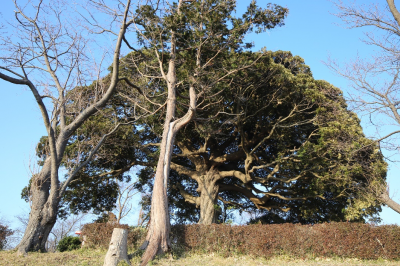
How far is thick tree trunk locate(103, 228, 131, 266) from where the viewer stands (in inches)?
255

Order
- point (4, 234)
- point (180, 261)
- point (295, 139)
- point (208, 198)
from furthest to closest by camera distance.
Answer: point (295, 139), point (208, 198), point (4, 234), point (180, 261)

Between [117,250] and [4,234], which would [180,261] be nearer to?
[117,250]

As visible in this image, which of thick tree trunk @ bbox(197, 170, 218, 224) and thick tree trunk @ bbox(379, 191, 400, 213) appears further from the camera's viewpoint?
thick tree trunk @ bbox(197, 170, 218, 224)

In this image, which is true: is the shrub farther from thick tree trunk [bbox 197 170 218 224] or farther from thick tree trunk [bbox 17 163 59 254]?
thick tree trunk [bbox 197 170 218 224]

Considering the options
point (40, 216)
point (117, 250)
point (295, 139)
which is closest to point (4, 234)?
point (40, 216)

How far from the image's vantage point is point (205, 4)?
9766 millimetres

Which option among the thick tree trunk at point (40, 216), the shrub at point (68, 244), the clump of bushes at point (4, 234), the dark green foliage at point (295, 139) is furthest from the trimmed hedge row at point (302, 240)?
the clump of bushes at point (4, 234)

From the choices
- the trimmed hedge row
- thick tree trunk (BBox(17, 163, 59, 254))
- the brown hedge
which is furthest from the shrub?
the brown hedge

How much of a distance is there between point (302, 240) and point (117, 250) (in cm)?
460

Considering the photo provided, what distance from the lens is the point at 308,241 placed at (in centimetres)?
812

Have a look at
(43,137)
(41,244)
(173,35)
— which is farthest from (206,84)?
(43,137)

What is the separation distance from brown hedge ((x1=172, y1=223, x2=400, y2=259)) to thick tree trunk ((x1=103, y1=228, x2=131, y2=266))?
226 centimetres

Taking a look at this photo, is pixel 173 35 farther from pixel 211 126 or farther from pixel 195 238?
pixel 195 238

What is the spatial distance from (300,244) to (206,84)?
17.3ft
